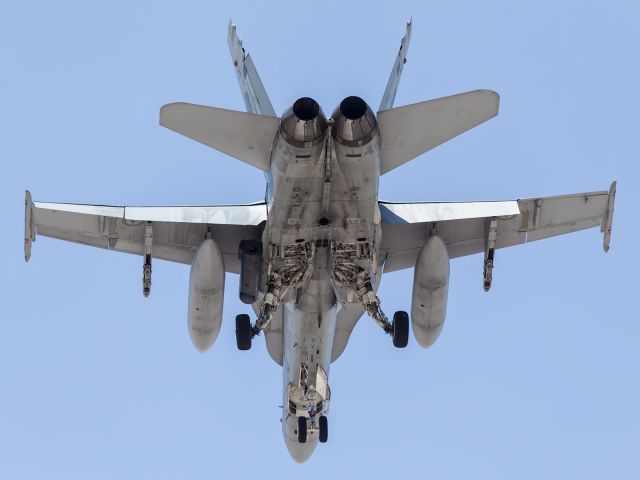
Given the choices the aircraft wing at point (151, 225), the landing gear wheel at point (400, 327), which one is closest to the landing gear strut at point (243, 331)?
the aircraft wing at point (151, 225)

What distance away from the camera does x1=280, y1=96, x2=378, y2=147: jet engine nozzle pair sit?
15.1m

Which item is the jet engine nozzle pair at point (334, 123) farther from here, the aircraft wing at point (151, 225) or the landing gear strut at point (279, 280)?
the aircraft wing at point (151, 225)

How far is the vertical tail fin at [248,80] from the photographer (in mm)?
18000

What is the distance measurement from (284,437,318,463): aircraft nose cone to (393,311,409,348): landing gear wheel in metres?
3.38

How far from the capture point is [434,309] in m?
18.4

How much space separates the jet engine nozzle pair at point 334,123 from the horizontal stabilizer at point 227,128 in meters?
0.39

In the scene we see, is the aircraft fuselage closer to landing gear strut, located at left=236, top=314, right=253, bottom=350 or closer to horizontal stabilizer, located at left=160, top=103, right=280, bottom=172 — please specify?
horizontal stabilizer, located at left=160, top=103, right=280, bottom=172

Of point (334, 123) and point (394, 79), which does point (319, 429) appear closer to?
point (394, 79)

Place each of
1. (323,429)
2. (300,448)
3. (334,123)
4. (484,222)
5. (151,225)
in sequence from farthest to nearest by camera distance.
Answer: (300,448) < (323,429) < (484,222) < (151,225) < (334,123)

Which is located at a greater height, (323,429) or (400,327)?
(400,327)

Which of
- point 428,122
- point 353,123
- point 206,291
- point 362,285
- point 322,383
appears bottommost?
point 322,383

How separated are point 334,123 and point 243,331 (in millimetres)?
4466

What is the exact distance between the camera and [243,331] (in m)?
18.2

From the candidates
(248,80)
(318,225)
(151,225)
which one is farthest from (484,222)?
(151,225)
